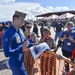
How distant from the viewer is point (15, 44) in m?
3.75

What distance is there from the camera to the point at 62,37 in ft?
21.0

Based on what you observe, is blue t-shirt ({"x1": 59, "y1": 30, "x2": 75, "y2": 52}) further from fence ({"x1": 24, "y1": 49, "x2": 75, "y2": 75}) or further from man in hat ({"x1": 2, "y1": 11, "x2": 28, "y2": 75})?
man in hat ({"x1": 2, "y1": 11, "x2": 28, "y2": 75})

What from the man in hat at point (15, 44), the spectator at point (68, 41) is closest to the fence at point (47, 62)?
the man in hat at point (15, 44)

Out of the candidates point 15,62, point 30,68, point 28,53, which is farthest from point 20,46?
point 30,68

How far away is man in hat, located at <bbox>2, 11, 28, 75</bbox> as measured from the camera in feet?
11.6

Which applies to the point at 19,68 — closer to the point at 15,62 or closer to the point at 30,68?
the point at 15,62

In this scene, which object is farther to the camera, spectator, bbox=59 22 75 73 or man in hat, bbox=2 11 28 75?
spectator, bbox=59 22 75 73

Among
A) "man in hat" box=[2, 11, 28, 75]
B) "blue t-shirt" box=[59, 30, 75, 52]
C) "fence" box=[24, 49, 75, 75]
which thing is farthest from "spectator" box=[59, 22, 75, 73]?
"man in hat" box=[2, 11, 28, 75]

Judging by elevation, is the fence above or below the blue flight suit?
below

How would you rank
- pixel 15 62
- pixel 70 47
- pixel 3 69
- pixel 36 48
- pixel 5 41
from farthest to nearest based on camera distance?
pixel 3 69
pixel 70 47
pixel 36 48
pixel 15 62
pixel 5 41

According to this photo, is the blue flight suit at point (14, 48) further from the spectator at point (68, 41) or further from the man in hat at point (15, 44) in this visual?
the spectator at point (68, 41)

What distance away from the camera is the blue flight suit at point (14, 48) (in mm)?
3525

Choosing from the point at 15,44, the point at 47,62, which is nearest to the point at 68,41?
the point at 47,62

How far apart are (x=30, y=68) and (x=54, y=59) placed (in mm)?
1154
